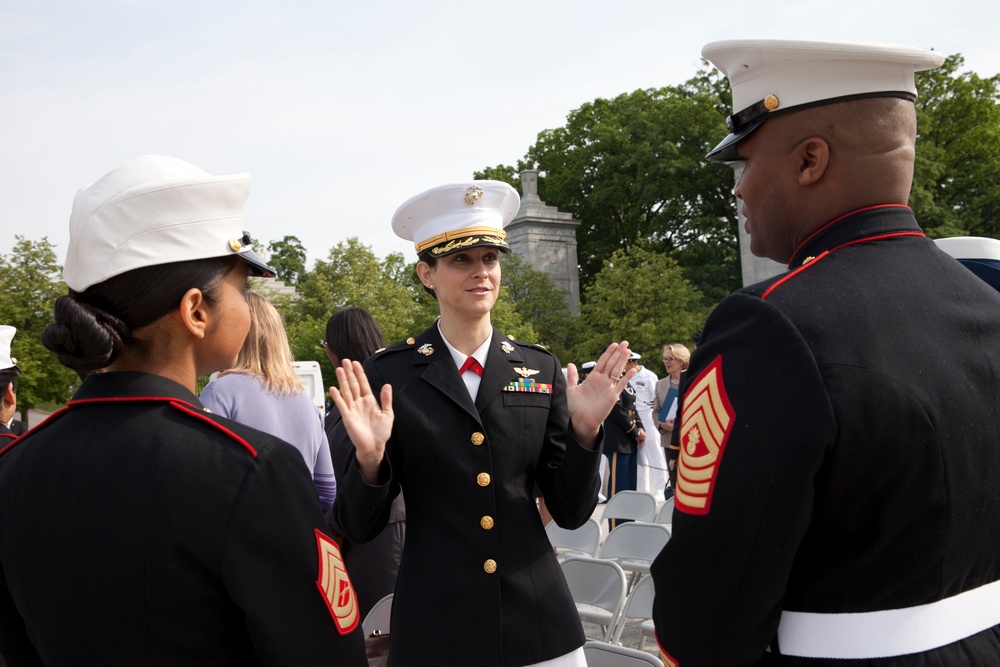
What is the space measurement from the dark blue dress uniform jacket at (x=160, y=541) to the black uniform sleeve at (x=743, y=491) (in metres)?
0.60

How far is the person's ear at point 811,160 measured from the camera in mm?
1571

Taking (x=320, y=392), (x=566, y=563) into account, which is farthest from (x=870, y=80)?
(x=320, y=392)

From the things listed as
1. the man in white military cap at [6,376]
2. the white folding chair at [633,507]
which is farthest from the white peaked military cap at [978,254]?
the white folding chair at [633,507]

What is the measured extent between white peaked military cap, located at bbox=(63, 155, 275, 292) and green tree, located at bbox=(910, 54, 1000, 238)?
3284 cm

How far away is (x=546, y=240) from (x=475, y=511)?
37509 mm

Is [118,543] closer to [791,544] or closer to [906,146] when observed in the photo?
[791,544]

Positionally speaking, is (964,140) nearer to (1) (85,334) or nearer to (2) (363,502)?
(2) (363,502)

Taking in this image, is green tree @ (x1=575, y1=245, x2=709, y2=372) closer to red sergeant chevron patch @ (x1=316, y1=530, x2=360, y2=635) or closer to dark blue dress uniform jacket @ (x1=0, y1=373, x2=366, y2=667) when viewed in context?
red sergeant chevron patch @ (x1=316, y1=530, x2=360, y2=635)

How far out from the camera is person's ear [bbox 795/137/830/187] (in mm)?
1571

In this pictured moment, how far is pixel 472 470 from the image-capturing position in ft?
8.75

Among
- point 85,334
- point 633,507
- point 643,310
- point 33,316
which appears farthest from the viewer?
point 643,310

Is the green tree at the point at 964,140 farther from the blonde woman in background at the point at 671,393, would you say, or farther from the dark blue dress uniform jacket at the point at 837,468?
the dark blue dress uniform jacket at the point at 837,468

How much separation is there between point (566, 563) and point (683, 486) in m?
3.61

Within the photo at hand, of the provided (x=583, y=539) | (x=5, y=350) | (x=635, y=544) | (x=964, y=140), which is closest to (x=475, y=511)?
(x=5, y=350)
